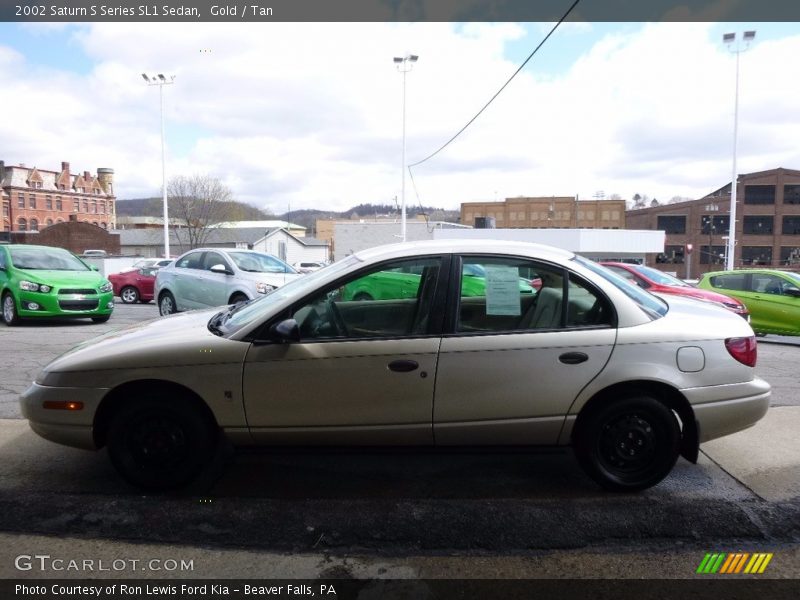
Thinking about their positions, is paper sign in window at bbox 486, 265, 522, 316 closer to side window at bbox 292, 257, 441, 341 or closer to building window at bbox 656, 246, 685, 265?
side window at bbox 292, 257, 441, 341

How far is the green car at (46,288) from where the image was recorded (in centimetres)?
1116

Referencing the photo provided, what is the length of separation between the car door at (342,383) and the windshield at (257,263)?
8089mm

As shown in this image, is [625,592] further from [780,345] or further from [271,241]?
[271,241]

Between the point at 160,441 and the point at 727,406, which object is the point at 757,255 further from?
the point at 160,441

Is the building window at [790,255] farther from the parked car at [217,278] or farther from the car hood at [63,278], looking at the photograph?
the car hood at [63,278]

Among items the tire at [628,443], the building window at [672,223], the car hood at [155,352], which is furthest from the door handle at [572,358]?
the building window at [672,223]

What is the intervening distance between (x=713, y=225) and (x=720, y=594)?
78255 millimetres

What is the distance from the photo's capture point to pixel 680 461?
14.8 feet

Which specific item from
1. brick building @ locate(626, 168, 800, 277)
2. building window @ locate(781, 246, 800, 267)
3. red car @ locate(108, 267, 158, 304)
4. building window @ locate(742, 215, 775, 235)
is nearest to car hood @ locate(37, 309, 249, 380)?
red car @ locate(108, 267, 158, 304)

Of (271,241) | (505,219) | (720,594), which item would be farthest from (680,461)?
(505,219)

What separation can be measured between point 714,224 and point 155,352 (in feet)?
260

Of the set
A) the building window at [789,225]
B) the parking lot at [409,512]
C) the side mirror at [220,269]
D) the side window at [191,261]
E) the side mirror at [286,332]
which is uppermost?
the building window at [789,225]

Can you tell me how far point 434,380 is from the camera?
145 inches

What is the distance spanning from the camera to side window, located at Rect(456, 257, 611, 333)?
382 cm
